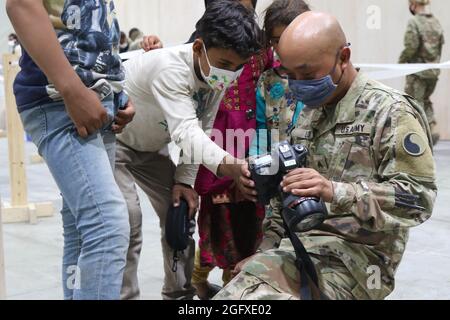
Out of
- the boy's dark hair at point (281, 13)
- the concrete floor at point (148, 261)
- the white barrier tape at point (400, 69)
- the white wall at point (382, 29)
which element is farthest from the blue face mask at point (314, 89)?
the white wall at point (382, 29)

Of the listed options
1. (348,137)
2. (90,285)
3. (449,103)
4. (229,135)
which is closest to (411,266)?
(229,135)

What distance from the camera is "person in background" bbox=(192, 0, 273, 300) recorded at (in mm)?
2648

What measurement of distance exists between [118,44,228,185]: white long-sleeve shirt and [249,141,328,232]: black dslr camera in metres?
0.33

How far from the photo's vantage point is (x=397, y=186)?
1.72 metres

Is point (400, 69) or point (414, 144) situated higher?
point (414, 144)

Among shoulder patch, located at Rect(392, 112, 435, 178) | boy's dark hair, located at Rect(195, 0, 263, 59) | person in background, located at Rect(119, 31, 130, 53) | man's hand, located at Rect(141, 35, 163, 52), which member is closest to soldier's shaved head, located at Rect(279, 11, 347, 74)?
shoulder patch, located at Rect(392, 112, 435, 178)

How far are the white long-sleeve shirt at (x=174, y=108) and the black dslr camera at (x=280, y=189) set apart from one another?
0.33 meters

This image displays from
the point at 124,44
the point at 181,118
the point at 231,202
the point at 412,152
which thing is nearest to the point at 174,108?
the point at 181,118

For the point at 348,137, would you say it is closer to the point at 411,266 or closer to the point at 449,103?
the point at 411,266

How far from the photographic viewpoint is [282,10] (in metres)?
2.50

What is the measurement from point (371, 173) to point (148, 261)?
214 cm

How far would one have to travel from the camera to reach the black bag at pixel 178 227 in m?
2.57

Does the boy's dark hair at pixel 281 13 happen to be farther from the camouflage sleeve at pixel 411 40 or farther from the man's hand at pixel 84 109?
the camouflage sleeve at pixel 411 40

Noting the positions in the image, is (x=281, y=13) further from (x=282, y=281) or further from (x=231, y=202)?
(x=282, y=281)
